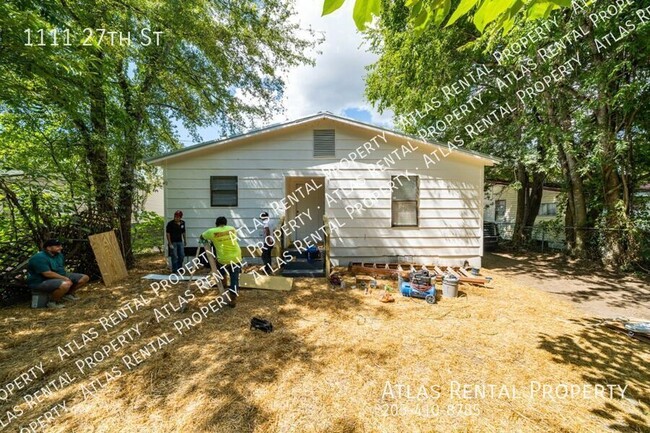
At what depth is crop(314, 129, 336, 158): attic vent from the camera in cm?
746

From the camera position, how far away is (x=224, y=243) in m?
4.61

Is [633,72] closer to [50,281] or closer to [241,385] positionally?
[241,385]

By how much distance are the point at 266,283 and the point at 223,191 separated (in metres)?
3.22

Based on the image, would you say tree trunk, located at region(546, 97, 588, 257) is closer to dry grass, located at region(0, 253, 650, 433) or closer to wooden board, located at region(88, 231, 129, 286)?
dry grass, located at region(0, 253, 650, 433)

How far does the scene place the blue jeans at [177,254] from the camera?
6625mm

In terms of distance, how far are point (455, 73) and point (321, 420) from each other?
10.5 meters

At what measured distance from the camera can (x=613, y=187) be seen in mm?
7691

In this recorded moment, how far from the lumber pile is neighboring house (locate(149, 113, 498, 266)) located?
1.17 feet

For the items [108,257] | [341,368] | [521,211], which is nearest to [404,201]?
[341,368]

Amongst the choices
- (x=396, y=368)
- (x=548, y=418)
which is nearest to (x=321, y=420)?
(x=396, y=368)

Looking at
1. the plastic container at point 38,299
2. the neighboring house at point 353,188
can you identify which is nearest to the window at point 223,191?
the neighboring house at point 353,188

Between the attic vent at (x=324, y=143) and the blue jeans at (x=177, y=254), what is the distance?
14.8 ft

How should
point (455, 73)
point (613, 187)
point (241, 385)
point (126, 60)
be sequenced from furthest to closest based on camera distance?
point (455, 73) → point (613, 187) → point (126, 60) → point (241, 385)

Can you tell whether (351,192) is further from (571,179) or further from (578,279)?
(571,179)
